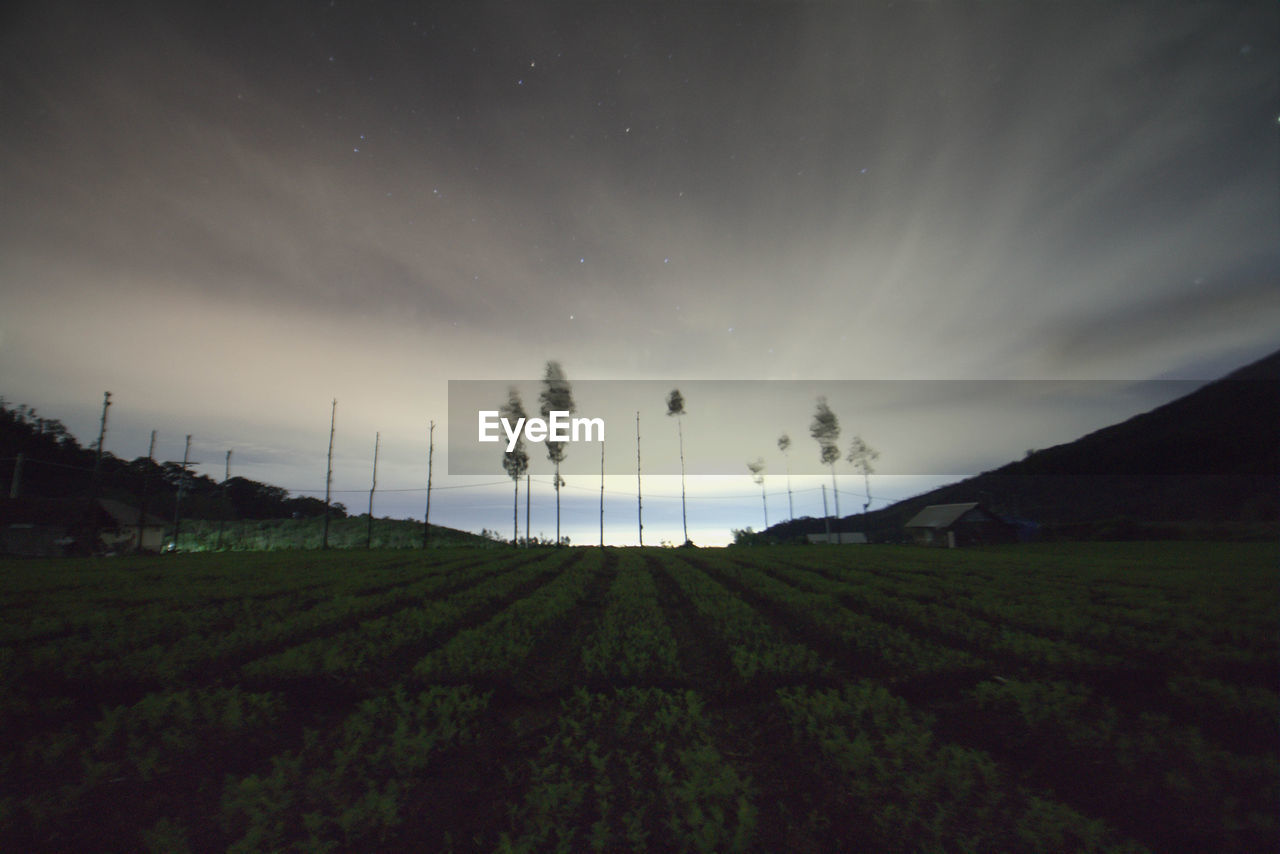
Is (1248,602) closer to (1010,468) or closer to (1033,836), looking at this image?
(1033,836)

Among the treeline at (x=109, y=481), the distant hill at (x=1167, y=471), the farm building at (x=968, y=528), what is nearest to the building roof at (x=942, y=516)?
the farm building at (x=968, y=528)

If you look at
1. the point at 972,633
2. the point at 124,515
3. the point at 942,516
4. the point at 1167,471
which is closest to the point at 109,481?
the point at 124,515

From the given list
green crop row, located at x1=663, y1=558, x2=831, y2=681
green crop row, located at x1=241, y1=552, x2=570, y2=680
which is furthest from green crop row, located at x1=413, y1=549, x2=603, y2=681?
green crop row, located at x1=663, y1=558, x2=831, y2=681

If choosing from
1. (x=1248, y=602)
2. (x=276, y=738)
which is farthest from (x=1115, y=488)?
(x=276, y=738)

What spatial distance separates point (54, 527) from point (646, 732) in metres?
69.8

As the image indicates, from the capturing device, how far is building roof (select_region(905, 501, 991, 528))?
2451 inches

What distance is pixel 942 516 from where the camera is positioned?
64812 mm

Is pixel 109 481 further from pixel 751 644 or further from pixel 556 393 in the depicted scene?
pixel 751 644

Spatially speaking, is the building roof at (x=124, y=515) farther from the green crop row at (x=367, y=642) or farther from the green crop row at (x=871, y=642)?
the green crop row at (x=871, y=642)

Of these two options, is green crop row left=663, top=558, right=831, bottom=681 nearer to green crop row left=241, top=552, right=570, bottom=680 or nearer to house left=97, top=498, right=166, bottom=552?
green crop row left=241, top=552, right=570, bottom=680

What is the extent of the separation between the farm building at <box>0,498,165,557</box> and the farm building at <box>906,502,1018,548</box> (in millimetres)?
90341

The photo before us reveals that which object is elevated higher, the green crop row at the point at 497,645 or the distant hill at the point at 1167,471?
the distant hill at the point at 1167,471

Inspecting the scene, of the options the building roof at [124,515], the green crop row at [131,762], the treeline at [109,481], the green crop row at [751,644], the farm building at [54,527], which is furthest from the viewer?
the treeline at [109,481]

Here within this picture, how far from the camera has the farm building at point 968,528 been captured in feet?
199
